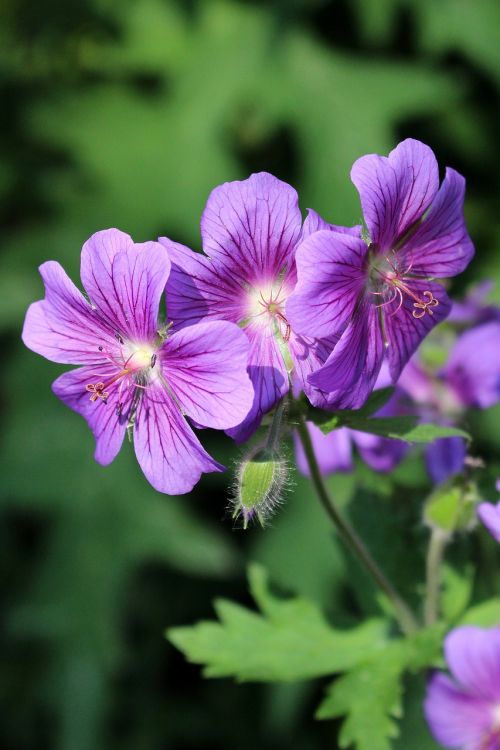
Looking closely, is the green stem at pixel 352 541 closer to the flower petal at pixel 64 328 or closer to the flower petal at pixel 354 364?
the flower petal at pixel 354 364

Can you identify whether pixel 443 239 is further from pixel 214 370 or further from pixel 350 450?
pixel 350 450

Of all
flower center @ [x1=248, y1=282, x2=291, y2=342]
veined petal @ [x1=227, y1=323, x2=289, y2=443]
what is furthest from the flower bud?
flower center @ [x1=248, y1=282, x2=291, y2=342]

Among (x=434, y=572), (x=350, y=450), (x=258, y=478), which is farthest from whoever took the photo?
(x=350, y=450)

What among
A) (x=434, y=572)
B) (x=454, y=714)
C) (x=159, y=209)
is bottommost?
(x=454, y=714)

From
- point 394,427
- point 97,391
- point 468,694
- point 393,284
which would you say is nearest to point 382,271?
point 393,284

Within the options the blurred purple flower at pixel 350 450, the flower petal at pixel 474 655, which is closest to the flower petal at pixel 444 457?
the blurred purple flower at pixel 350 450

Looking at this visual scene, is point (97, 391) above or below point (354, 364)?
above
